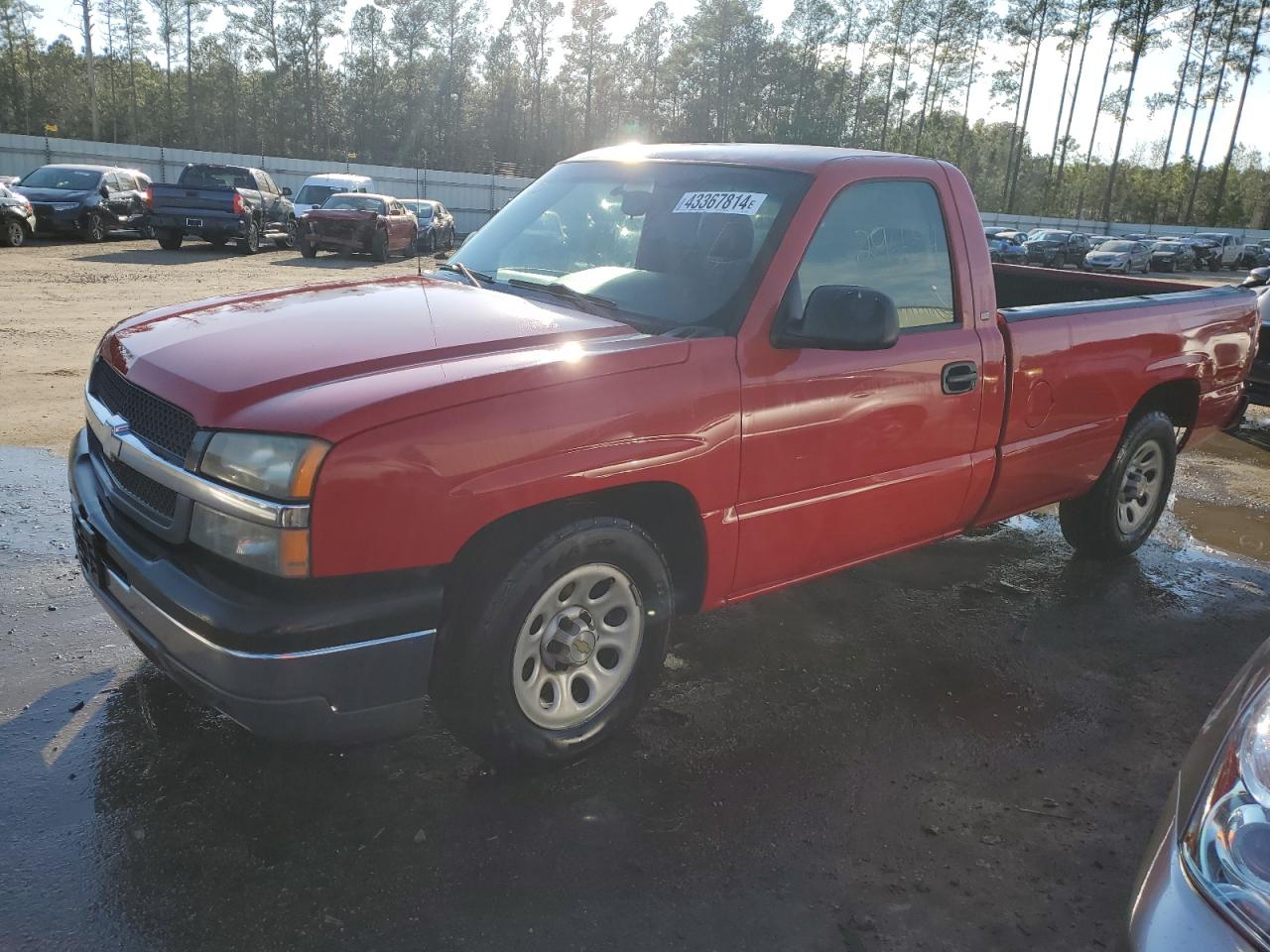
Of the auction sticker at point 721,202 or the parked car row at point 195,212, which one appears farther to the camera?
the parked car row at point 195,212

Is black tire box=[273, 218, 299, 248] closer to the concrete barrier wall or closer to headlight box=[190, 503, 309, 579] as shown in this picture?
the concrete barrier wall

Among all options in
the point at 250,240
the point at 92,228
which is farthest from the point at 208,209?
the point at 92,228

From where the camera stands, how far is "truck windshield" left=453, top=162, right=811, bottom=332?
3271 millimetres

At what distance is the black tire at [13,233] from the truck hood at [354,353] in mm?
18537

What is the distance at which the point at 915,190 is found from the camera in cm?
383

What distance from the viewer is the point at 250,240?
2052 cm

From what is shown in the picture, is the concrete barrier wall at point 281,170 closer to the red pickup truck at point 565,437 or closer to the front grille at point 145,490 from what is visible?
the red pickup truck at point 565,437

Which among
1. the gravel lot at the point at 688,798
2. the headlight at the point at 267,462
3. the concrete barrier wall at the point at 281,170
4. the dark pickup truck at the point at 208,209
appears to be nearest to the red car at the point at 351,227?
the dark pickup truck at the point at 208,209

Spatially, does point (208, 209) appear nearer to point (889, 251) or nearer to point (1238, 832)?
point (889, 251)

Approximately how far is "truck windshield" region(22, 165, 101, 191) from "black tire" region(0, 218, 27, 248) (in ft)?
6.87

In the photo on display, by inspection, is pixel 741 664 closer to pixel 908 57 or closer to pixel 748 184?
pixel 748 184

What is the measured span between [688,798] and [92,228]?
71.7 feet

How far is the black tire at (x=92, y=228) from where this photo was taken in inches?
802

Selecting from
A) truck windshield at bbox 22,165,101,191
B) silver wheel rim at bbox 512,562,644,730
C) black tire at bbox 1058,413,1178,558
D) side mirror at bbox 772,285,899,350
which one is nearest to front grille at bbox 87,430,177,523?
silver wheel rim at bbox 512,562,644,730
